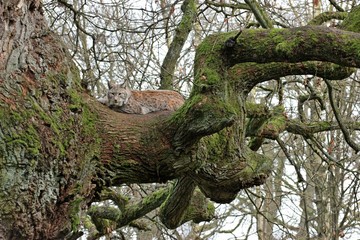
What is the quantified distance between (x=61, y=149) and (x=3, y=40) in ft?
2.43

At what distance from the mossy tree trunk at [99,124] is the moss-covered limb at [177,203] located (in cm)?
52

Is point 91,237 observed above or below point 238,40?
below

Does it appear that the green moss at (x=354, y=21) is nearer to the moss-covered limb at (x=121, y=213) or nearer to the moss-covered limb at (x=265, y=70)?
the moss-covered limb at (x=265, y=70)

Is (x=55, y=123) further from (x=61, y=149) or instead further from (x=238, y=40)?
(x=238, y=40)

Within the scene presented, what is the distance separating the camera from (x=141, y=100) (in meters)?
6.11

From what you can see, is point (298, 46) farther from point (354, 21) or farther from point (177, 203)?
point (177, 203)

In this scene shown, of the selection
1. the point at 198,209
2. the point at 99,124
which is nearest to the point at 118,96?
the point at 198,209

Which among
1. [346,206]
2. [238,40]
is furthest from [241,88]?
[346,206]

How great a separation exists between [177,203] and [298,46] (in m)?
1.94

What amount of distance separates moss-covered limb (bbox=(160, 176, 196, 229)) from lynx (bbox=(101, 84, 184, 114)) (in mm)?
1118

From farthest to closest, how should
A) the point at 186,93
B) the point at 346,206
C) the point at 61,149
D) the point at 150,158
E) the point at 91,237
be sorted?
1. the point at 346,206
2. the point at 186,93
3. the point at 91,237
4. the point at 150,158
5. the point at 61,149

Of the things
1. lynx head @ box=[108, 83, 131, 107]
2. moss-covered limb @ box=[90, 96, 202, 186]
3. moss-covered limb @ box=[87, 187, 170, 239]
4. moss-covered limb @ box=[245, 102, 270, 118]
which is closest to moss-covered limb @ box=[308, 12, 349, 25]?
moss-covered limb @ box=[245, 102, 270, 118]

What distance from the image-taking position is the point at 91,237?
20.8 feet

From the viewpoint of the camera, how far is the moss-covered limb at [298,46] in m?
3.39
